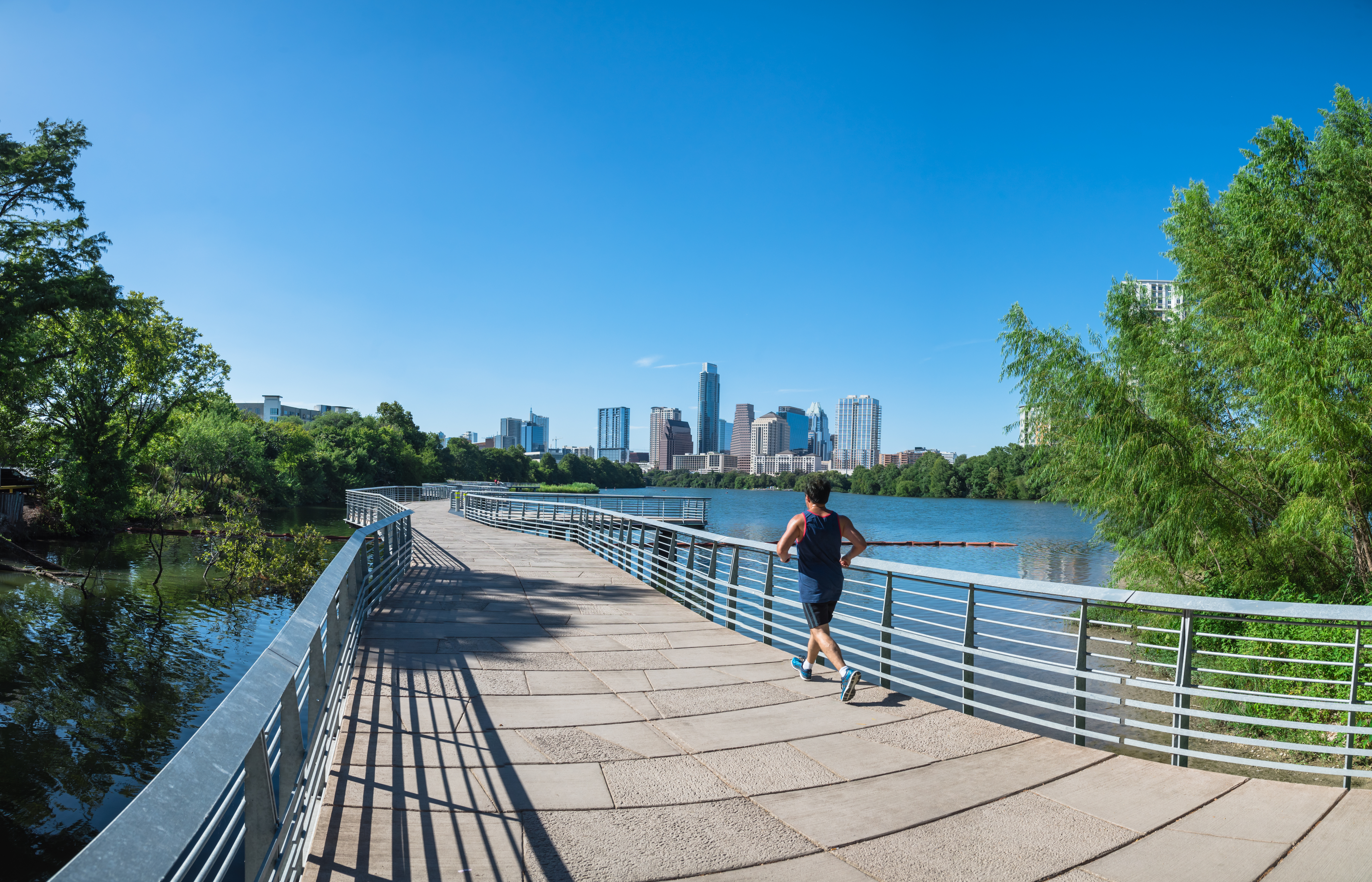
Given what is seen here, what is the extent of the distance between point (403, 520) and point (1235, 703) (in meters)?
14.3

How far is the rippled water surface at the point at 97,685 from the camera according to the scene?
8.70m

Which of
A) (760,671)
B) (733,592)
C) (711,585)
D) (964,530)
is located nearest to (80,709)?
(711,585)

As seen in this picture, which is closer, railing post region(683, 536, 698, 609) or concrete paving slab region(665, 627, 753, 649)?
concrete paving slab region(665, 627, 753, 649)

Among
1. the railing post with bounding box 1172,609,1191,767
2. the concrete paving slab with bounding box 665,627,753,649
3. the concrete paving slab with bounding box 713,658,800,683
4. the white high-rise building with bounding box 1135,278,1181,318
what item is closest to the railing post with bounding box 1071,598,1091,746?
the railing post with bounding box 1172,609,1191,767

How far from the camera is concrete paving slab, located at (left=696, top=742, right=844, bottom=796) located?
4.09 meters

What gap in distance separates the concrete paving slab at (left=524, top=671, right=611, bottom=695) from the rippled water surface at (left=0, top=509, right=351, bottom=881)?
2.41 meters

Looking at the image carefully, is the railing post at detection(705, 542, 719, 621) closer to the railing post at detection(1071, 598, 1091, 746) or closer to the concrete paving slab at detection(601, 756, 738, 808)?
the railing post at detection(1071, 598, 1091, 746)

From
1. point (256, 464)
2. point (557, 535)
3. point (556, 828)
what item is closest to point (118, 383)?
point (256, 464)

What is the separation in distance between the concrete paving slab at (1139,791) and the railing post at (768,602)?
3.63m

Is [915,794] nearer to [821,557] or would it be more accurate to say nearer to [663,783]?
[663,783]

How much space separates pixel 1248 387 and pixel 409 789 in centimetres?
1490

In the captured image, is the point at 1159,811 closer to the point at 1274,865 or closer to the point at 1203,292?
the point at 1274,865

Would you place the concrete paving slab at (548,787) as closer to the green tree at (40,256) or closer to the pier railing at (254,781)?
the pier railing at (254,781)

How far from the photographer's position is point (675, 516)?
41031mm
